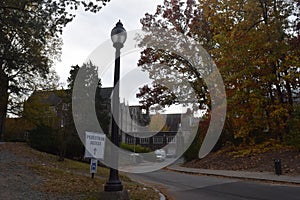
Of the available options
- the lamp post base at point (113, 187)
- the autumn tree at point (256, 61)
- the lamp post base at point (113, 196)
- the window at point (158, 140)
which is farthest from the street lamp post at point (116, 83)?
the window at point (158, 140)

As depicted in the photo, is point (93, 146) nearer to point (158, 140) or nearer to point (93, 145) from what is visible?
point (93, 145)

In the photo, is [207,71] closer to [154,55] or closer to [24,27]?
[154,55]

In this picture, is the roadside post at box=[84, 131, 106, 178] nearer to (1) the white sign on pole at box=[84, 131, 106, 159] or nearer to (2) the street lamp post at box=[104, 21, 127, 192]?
(1) the white sign on pole at box=[84, 131, 106, 159]

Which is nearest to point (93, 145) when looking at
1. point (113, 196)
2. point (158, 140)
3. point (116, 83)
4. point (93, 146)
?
point (93, 146)

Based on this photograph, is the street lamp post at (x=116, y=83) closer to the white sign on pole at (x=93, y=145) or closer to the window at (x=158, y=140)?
the white sign on pole at (x=93, y=145)

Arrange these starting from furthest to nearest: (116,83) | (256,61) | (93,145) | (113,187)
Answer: (256,61), (93,145), (116,83), (113,187)

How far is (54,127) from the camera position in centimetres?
2209

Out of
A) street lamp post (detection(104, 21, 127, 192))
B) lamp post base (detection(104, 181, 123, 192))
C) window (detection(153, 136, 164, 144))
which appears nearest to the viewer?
lamp post base (detection(104, 181, 123, 192))

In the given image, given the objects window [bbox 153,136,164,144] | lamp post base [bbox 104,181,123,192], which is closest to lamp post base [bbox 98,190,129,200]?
lamp post base [bbox 104,181,123,192]

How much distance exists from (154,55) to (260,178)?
14.5 meters

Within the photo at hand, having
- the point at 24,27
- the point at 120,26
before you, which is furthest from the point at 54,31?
the point at 120,26

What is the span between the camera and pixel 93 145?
10180 millimetres

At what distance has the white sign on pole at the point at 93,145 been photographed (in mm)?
10047

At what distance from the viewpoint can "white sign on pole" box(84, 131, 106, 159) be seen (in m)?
10.0
